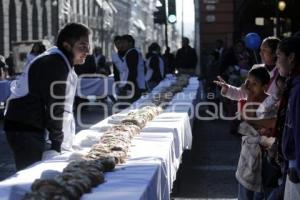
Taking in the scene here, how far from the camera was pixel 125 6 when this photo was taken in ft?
391

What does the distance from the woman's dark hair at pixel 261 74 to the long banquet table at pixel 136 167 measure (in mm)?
940

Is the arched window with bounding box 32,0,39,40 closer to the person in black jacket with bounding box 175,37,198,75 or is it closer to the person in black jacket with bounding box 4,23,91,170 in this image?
the person in black jacket with bounding box 175,37,198,75

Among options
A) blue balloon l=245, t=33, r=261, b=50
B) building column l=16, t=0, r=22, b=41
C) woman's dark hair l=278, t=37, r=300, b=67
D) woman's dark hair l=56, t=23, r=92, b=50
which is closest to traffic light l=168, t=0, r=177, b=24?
blue balloon l=245, t=33, r=261, b=50

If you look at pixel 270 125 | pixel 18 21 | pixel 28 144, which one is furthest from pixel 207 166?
pixel 18 21

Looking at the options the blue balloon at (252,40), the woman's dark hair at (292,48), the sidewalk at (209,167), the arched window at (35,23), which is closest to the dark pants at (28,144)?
the woman's dark hair at (292,48)

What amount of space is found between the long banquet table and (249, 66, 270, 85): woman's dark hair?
3.08ft

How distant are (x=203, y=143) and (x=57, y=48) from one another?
291 inches

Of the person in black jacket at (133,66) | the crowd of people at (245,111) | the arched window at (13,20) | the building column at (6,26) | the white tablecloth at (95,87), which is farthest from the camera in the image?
the arched window at (13,20)

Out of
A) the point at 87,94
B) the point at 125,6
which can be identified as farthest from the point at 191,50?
the point at 125,6

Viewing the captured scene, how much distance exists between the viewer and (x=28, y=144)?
5.58 meters

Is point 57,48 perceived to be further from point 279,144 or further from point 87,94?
point 87,94

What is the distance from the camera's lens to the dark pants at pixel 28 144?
5570 mm

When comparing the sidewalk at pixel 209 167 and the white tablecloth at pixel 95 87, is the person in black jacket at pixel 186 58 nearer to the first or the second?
the white tablecloth at pixel 95 87

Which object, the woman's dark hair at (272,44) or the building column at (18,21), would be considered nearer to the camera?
the woman's dark hair at (272,44)
